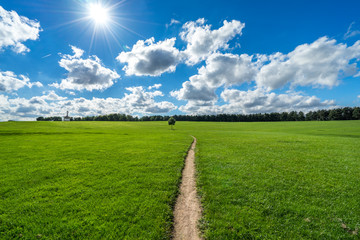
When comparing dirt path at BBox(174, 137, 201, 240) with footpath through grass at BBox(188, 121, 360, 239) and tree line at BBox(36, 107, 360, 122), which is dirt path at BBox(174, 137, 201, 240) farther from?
tree line at BBox(36, 107, 360, 122)

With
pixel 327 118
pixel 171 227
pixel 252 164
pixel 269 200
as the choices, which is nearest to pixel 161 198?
pixel 171 227

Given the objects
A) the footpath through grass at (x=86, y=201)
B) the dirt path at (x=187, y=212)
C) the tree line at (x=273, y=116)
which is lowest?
the dirt path at (x=187, y=212)

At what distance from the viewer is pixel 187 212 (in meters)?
7.19

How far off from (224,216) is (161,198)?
3.33 meters

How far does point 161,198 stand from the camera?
793 cm

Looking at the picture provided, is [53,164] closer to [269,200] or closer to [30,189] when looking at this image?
[30,189]

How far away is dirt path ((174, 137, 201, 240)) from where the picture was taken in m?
5.93

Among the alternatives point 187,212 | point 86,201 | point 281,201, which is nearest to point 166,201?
point 187,212

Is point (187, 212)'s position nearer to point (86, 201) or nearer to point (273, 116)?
point (86, 201)

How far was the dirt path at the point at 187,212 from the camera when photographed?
5.93 meters

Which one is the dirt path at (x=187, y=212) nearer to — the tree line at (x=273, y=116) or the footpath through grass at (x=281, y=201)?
the footpath through grass at (x=281, y=201)

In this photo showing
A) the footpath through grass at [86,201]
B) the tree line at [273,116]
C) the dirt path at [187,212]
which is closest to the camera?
the footpath through grass at [86,201]

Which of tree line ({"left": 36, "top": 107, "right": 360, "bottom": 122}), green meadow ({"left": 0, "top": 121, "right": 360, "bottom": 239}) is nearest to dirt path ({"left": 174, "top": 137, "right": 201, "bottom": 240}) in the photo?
green meadow ({"left": 0, "top": 121, "right": 360, "bottom": 239})

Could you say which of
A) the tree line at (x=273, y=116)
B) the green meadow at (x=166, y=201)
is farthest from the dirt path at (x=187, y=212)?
the tree line at (x=273, y=116)
